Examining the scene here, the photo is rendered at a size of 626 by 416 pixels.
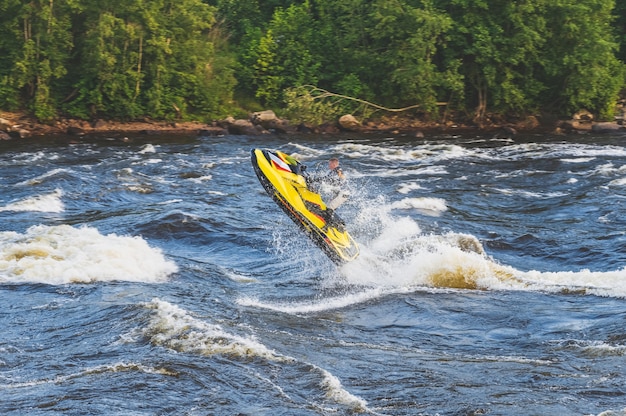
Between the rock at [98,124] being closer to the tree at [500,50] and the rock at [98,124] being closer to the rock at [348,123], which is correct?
the rock at [348,123]

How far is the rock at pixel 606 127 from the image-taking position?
3906 cm

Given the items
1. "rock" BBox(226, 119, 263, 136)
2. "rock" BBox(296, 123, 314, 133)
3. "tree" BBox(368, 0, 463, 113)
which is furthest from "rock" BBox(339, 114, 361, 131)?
"rock" BBox(226, 119, 263, 136)

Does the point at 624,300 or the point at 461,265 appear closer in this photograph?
the point at 624,300

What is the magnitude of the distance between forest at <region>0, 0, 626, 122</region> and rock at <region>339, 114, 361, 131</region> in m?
0.72

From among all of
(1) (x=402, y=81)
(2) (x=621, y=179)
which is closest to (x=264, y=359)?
(2) (x=621, y=179)

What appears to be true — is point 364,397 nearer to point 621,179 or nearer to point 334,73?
point 621,179

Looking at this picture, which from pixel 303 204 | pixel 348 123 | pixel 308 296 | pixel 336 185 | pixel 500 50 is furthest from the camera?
pixel 500 50

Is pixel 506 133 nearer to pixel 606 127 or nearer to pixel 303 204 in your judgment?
pixel 606 127

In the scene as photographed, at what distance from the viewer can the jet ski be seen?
659 inches

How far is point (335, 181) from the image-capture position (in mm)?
16969

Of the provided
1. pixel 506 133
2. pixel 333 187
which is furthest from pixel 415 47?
pixel 333 187

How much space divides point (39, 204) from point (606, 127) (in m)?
25.7

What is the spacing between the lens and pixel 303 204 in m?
16.9

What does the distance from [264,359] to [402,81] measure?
3101 cm
